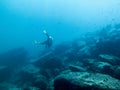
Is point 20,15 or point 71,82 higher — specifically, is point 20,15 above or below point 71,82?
above

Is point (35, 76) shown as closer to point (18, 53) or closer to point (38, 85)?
point (38, 85)

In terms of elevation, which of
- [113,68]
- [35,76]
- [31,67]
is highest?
[31,67]

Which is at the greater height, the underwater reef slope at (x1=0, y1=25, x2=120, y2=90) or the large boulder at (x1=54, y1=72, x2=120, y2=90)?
the underwater reef slope at (x1=0, y1=25, x2=120, y2=90)

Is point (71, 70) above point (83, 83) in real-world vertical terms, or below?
above

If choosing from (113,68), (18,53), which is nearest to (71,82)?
(113,68)

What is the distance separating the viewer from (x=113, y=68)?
9.58 meters

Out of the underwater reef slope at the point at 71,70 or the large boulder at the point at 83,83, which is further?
the underwater reef slope at the point at 71,70

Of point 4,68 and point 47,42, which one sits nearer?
point 47,42

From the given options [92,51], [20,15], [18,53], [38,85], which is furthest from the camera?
[20,15]

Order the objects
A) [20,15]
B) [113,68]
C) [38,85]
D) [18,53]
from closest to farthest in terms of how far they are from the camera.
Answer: [113,68] < [38,85] < [18,53] < [20,15]

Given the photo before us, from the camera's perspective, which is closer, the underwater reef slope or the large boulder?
the large boulder

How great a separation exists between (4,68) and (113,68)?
11.6 meters

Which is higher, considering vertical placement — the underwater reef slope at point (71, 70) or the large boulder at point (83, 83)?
the underwater reef slope at point (71, 70)

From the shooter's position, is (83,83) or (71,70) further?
(71,70)
